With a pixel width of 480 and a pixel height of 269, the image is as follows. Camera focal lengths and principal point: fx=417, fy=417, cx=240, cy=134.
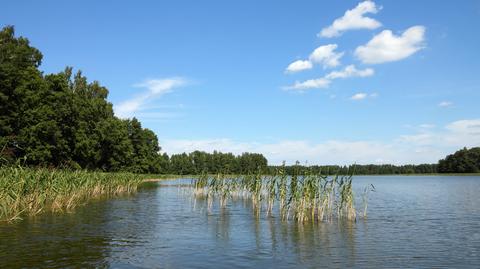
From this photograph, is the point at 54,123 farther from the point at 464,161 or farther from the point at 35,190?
the point at 464,161

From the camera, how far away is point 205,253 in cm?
1439

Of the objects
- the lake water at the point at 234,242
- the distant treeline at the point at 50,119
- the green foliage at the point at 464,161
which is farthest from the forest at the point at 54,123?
the green foliage at the point at 464,161

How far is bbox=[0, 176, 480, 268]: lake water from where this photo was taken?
12992mm

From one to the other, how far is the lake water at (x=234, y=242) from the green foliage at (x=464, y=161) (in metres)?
151

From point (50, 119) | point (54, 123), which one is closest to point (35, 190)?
point (54, 123)

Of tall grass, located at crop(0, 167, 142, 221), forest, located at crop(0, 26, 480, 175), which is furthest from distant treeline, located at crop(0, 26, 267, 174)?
tall grass, located at crop(0, 167, 142, 221)

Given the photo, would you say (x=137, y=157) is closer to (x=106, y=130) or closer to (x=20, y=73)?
(x=106, y=130)

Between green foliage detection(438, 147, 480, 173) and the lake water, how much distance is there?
150993mm

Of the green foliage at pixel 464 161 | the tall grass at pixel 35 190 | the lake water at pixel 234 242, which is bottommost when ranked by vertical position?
the lake water at pixel 234 242

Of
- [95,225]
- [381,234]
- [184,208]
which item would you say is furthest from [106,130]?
[381,234]

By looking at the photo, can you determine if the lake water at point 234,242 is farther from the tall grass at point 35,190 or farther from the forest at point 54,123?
the forest at point 54,123

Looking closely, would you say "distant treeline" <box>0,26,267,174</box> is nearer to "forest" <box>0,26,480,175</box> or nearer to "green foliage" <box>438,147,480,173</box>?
"forest" <box>0,26,480,175</box>

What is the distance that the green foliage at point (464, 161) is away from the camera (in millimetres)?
156625

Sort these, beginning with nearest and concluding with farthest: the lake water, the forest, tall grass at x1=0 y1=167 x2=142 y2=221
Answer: the lake water → tall grass at x1=0 y1=167 x2=142 y2=221 → the forest
